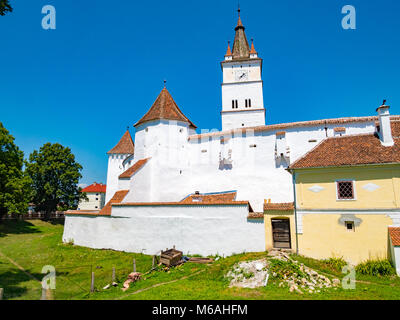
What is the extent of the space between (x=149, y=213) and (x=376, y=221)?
13981mm

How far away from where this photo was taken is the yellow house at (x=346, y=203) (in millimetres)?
12422

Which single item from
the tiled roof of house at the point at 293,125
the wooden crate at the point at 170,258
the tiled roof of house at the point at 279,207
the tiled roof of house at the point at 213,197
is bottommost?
the wooden crate at the point at 170,258

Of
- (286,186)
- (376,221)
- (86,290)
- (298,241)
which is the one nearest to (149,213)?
(86,290)

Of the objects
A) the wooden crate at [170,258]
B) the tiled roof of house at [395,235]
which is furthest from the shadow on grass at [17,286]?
the tiled roof of house at [395,235]

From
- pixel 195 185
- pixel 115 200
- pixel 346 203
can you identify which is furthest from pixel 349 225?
pixel 115 200

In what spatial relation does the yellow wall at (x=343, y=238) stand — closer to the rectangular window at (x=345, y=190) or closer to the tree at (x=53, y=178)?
the rectangular window at (x=345, y=190)

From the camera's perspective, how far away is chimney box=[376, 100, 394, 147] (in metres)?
13.6

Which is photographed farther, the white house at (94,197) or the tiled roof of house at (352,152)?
the white house at (94,197)

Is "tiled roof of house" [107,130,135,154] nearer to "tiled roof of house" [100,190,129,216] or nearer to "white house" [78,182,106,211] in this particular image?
"tiled roof of house" [100,190,129,216]

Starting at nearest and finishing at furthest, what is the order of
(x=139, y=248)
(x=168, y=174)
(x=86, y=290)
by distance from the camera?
(x=86, y=290), (x=139, y=248), (x=168, y=174)

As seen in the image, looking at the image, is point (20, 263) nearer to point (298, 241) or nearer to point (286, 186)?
point (298, 241)

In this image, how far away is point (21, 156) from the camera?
30297mm

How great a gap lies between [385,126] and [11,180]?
35.2 m

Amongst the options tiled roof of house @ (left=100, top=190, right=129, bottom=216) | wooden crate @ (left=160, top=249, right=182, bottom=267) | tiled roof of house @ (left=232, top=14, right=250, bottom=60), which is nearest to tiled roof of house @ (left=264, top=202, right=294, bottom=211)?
wooden crate @ (left=160, top=249, right=182, bottom=267)
